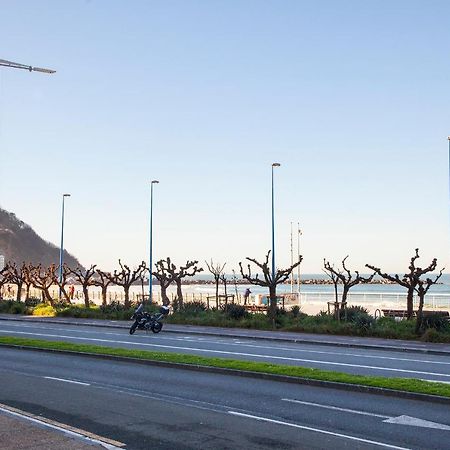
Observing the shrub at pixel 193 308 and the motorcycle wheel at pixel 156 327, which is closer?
the motorcycle wheel at pixel 156 327

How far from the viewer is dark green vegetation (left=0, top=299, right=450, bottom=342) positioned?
1077 inches

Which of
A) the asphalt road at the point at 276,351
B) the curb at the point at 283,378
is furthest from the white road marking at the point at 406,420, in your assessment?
the asphalt road at the point at 276,351

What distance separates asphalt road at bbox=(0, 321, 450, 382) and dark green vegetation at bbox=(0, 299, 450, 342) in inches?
147

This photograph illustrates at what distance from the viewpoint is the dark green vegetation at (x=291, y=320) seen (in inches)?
1077

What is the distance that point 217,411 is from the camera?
12070mm

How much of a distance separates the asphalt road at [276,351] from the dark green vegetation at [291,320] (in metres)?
3.74

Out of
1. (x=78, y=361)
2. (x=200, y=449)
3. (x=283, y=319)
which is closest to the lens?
(x=200, y=449)

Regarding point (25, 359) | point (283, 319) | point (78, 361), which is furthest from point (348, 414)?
point (283, 319)

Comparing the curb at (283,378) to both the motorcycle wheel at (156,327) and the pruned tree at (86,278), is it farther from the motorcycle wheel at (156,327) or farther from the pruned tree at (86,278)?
the pruned tree at (86,278)

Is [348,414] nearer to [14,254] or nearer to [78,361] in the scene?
[78,361]

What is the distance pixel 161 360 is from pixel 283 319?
50.3ft

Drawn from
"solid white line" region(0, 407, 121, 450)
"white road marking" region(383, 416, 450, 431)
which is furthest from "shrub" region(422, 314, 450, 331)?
"solid white line" region(0, 407, 121, 450)

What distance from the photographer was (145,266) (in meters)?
48.9

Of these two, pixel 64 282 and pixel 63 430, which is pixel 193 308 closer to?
pixel 64 282
